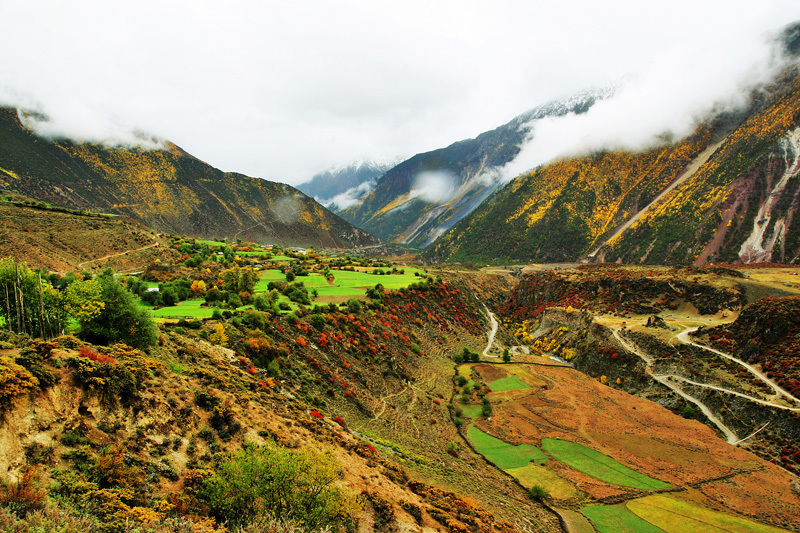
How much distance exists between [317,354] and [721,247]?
161 meters

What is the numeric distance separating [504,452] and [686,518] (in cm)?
1348

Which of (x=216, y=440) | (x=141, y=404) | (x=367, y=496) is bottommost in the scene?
(x=367, y=496)

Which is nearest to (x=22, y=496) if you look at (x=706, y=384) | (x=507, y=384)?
(x=507, y=384)

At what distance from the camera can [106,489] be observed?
12070 millimetres

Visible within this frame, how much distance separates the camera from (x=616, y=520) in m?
25.3

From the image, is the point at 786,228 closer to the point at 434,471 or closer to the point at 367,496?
the point at 434,471

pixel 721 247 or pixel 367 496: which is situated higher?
pixel 367 496

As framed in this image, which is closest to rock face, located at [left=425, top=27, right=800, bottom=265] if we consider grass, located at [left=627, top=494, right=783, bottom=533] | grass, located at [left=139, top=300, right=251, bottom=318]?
grass, located at [left=627, top=494, right=783, bottom=533]

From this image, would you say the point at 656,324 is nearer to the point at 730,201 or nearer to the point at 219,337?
the point at 219,337

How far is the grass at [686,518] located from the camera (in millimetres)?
24891

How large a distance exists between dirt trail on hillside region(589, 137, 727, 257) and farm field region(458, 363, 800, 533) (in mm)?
163898

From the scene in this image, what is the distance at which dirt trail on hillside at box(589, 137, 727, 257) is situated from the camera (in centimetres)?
18262

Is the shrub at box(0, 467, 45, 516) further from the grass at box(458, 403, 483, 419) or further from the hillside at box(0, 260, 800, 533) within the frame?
the grass at box(458, 403, 483, 419)

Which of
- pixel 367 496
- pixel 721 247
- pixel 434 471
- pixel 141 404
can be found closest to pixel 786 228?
pixel 721 247
